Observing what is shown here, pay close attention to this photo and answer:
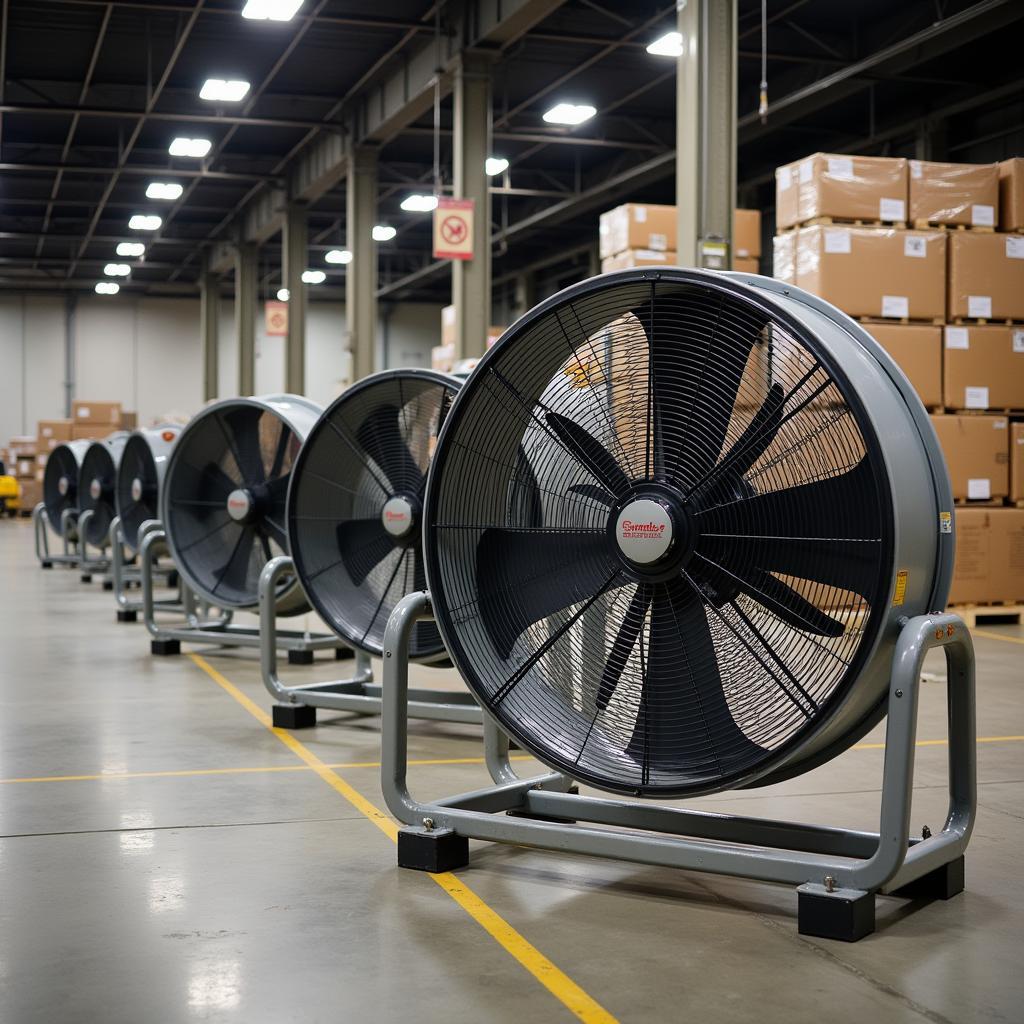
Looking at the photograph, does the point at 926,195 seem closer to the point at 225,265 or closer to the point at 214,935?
the point at 214,935

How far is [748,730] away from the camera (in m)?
3.23

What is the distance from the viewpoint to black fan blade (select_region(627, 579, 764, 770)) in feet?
10.7

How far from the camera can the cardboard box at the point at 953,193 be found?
9.25 metres

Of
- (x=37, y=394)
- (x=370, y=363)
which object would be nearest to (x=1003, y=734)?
Answer: (x=370, y=363)

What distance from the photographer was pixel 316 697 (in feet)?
19.3

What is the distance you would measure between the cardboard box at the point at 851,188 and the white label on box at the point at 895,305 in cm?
53

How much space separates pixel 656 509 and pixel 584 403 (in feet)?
1.71

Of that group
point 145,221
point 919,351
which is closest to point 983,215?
point 919,351

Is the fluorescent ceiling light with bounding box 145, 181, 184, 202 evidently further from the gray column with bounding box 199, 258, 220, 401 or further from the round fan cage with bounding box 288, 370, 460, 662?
the round fan cage with bounding box 288, 370, 460, 662

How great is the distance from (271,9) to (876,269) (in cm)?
756

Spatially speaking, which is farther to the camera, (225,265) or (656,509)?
(225,265)

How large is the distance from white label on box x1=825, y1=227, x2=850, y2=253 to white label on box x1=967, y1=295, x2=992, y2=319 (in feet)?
3.49

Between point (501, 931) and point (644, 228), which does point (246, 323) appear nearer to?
point (644, 228)

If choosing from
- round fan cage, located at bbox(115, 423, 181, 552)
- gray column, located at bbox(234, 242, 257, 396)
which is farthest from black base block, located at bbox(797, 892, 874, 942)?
gray column, located at bbox(234, 242, 257, 396)
